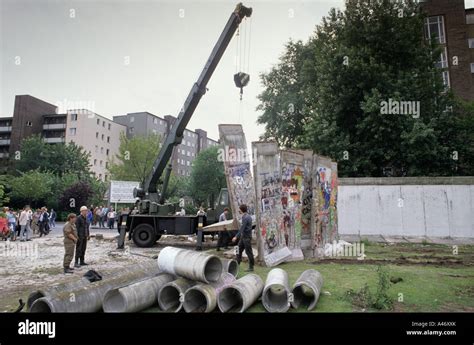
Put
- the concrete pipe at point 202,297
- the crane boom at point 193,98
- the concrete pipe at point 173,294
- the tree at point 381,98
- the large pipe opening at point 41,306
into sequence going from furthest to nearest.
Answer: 1. the tree at point 381,98
2. the crane boom at point 193,98
3. the concrete pipe at point 173,294
4. the concrete pipe at point 202,297
5. the large pipe opening at point 41,306

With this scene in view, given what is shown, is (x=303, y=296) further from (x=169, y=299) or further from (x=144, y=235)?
(x=144, y=235)

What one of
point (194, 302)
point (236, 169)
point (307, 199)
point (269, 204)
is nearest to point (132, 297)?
point (194, 302)

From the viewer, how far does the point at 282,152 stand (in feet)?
36.9

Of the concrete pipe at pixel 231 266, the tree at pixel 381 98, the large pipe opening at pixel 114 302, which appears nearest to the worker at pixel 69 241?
the large pipe opening at pixel 114 302

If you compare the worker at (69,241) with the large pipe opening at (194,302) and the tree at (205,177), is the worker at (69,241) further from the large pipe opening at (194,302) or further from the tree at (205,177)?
the tree at (205,177)

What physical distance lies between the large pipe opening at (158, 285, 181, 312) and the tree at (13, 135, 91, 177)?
171ft

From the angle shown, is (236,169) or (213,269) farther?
(236,169)

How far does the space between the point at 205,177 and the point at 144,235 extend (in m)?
43.0

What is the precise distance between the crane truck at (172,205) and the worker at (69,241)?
184 inches

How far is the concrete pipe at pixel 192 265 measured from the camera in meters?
5.94

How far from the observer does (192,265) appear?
602 centimetres
